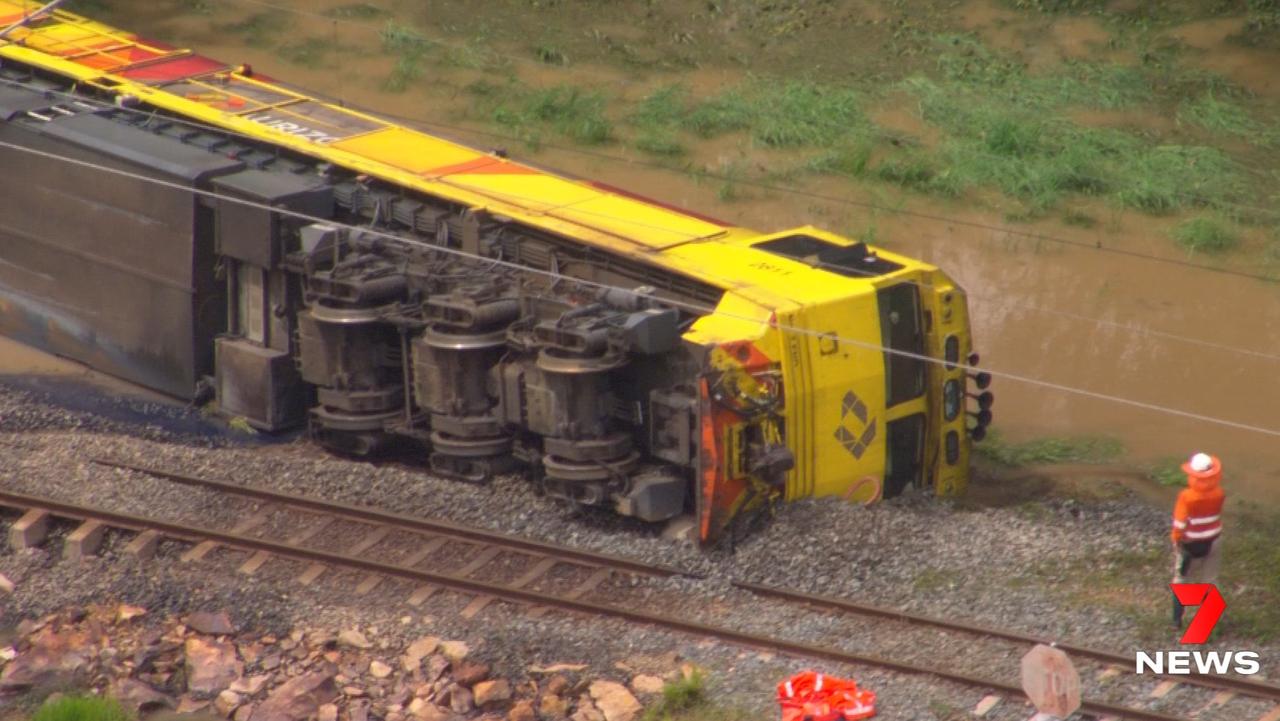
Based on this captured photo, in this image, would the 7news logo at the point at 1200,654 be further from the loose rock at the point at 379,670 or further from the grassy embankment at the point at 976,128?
the grassy embankment at the point at 976,128

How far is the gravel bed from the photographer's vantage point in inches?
495

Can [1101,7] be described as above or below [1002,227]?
above

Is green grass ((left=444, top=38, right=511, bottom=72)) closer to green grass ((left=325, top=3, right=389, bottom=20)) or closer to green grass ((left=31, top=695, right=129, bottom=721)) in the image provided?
green grass ((left=325, top=3, right=389, bottom=20))

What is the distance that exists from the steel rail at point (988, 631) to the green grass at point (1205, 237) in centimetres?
1063

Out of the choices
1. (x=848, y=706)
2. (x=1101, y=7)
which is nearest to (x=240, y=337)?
(x=848, y=706)

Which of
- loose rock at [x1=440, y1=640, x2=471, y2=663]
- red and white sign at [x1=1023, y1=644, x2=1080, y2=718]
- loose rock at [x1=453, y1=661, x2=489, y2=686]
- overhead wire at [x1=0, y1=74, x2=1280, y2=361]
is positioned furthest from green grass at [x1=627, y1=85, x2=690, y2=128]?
red and white sign at [x1=1023, y1=644, x2=1080, y2=718]

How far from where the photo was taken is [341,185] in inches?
682

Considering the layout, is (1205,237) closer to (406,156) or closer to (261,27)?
(406,156)

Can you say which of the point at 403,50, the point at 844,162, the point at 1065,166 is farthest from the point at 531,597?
the point at 403,50

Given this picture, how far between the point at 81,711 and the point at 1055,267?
44.8ft

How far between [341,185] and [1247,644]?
8692mm

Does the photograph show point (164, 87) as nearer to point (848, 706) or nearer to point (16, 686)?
point (16, 686)

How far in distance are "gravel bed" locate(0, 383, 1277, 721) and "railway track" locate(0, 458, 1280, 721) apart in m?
0.10

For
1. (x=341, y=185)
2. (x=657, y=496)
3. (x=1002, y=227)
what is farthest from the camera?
(x=1002, y=227)
